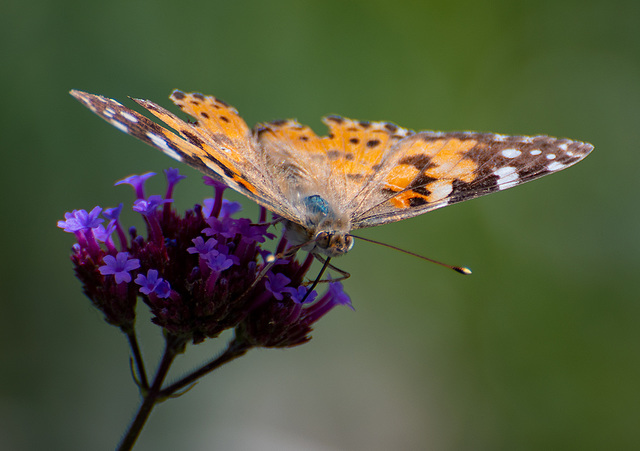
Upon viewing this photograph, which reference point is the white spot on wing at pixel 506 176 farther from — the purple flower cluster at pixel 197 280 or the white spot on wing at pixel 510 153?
the purple flower cluster at pixel 197 280

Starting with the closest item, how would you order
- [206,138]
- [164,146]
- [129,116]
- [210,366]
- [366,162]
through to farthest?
[164,146]
[129,116]
[210,366]
[206,138]
[366,162]

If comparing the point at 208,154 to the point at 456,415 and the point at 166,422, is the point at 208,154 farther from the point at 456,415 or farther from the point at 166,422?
the point at 456,415

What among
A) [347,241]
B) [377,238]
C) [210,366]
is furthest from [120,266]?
[377,238]

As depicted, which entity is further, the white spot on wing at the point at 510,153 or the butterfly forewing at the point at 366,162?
the white spot on wing at the point at 510,153

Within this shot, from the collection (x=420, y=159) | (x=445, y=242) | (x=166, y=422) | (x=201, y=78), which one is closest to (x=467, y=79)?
(x=445, y=242)

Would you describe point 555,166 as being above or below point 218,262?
above

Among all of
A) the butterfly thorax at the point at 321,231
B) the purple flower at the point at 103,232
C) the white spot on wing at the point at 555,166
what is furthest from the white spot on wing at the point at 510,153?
the purple flower at the point at 103,232

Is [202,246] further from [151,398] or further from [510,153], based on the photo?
[510,153]
